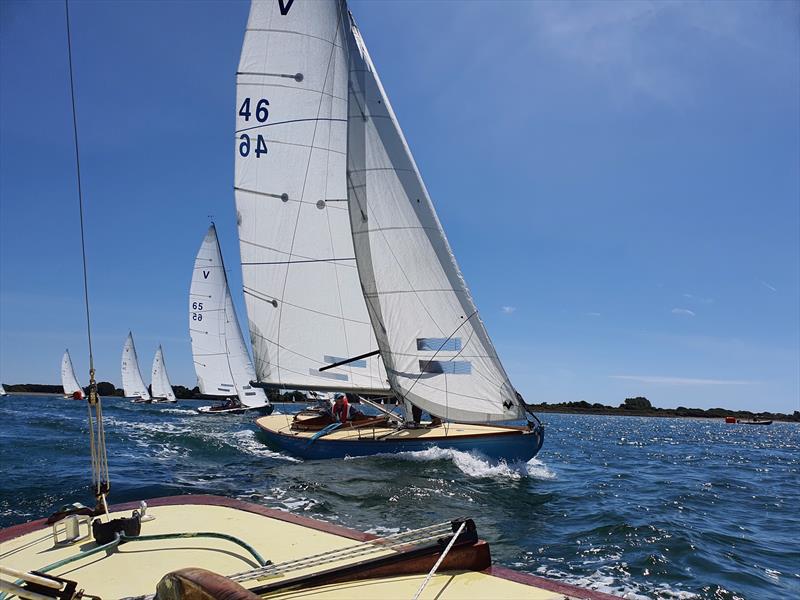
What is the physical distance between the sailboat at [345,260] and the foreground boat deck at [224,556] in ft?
27.8

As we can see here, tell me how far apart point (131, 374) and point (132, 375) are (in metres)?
0.17

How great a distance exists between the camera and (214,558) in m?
4.07

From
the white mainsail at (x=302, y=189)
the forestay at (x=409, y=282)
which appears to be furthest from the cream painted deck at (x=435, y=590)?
the white mainsail at (x=302, y=189)

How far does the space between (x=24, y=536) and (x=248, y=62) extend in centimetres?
1624

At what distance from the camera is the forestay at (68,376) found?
230 feet

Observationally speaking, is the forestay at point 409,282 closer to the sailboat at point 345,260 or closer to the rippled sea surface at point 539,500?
the sailboat at point 345,260

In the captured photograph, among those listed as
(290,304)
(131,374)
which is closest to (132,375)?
(131,374)

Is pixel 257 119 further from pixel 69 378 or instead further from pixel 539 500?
pixel 69 378

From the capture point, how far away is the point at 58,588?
287cm

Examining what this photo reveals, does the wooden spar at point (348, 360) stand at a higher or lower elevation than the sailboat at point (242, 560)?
higher

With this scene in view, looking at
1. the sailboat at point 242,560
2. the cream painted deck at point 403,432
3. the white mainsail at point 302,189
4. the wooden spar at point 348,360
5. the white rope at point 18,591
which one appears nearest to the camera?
the white rope at point 18,591

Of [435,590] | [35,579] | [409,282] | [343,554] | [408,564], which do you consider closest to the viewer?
[35,579]

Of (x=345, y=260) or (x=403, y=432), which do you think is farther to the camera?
(x=345, y=260)

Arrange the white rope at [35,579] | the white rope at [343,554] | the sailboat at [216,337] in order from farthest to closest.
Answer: the sailboat at [216,337] < the white rope at [343,554] < the white rope at [35,579]
